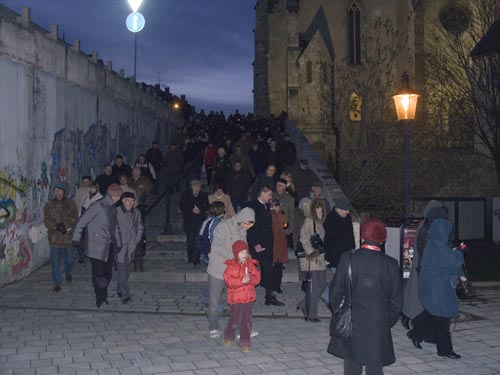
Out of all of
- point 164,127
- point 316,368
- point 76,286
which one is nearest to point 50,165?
point 76,286

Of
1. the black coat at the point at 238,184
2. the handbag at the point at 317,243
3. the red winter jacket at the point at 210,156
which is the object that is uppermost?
the red winter jacket at the point at 210,156

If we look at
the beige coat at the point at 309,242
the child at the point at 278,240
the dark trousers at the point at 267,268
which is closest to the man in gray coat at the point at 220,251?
the beige coat at the point at 309,242

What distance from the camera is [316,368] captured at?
6.57 metres

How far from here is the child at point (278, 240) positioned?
10.2 m

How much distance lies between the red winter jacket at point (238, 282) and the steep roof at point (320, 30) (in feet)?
103

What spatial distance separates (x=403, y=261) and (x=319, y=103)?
26623 mm

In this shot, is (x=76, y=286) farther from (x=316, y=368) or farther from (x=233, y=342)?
(x=316, y=368)

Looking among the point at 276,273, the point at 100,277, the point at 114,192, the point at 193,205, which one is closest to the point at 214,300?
the point at 100,277

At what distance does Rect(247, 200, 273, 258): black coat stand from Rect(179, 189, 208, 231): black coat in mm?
2501

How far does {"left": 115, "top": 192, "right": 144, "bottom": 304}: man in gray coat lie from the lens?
9.58 metres

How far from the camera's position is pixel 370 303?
16.4ft

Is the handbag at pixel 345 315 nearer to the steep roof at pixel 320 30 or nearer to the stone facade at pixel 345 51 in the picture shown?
the stone facade at pixel 345 51

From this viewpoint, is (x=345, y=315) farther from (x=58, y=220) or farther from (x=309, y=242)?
(x=58, y=220)

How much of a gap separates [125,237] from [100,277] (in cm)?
74
